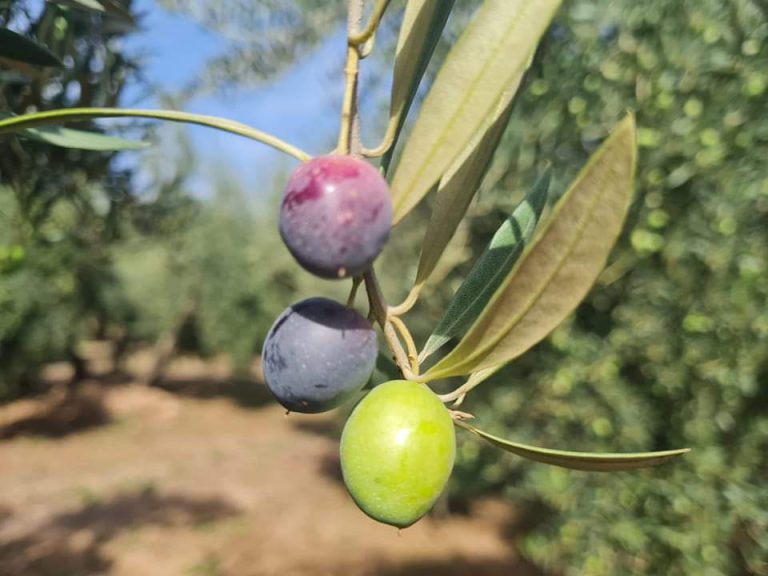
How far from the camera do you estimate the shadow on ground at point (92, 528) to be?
15.3ft

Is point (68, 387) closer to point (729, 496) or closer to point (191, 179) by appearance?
point (191, 179)

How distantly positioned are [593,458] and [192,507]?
6290 millimetres

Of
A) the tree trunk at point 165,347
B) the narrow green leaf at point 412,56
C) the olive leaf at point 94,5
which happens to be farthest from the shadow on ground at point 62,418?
the narrow green leaf at point 412,56

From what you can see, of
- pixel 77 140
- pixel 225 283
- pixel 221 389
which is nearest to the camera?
pixel 77 140

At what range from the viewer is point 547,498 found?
2838 millimetres

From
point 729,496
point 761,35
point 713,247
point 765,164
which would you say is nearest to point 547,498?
point 729,496

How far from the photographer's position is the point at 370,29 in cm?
43

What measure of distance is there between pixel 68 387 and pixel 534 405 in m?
9.33

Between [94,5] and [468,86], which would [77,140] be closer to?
[94,5]

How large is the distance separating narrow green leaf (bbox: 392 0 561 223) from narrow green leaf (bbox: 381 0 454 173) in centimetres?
3

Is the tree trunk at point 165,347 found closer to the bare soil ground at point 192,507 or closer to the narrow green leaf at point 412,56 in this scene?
the bare soil ground at point 192,507

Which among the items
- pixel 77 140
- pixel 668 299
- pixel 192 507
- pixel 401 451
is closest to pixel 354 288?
pixel 401 451

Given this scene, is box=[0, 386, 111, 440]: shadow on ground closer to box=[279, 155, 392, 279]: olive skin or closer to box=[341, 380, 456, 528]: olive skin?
box=[341, 380, 456, 528]: olive skin

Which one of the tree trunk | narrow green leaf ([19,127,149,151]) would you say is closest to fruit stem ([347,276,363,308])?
narrow green leaf ([19,127,149,151])
